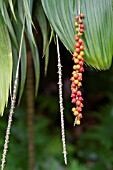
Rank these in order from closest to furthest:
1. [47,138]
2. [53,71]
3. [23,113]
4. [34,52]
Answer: [34,52], [47,138], [23,113], [53,71]

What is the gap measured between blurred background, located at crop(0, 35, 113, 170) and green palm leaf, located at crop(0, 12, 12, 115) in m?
0.62

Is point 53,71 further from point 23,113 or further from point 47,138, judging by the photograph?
point 47,138

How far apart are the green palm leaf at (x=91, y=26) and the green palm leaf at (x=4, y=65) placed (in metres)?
0.10

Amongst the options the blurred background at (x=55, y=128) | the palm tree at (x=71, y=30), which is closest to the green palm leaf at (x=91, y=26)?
the palm tree at (x=71, y=30)

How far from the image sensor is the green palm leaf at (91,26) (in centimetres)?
72

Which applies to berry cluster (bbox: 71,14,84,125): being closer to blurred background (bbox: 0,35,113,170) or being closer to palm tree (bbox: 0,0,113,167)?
palm tree (bbox: 0,0,113,167)

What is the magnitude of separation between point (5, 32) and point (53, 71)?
1577mm

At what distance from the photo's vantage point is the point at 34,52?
890 mm

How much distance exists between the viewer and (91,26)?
2.37 feet

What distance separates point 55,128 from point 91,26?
1.55 metres

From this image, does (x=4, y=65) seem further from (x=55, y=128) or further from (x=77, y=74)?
(x=55, y=128)

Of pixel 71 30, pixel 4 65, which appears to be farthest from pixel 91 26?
pixel 4 65

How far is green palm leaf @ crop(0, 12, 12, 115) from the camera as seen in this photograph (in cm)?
74

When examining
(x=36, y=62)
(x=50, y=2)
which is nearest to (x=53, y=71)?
(x=36, y=62)
